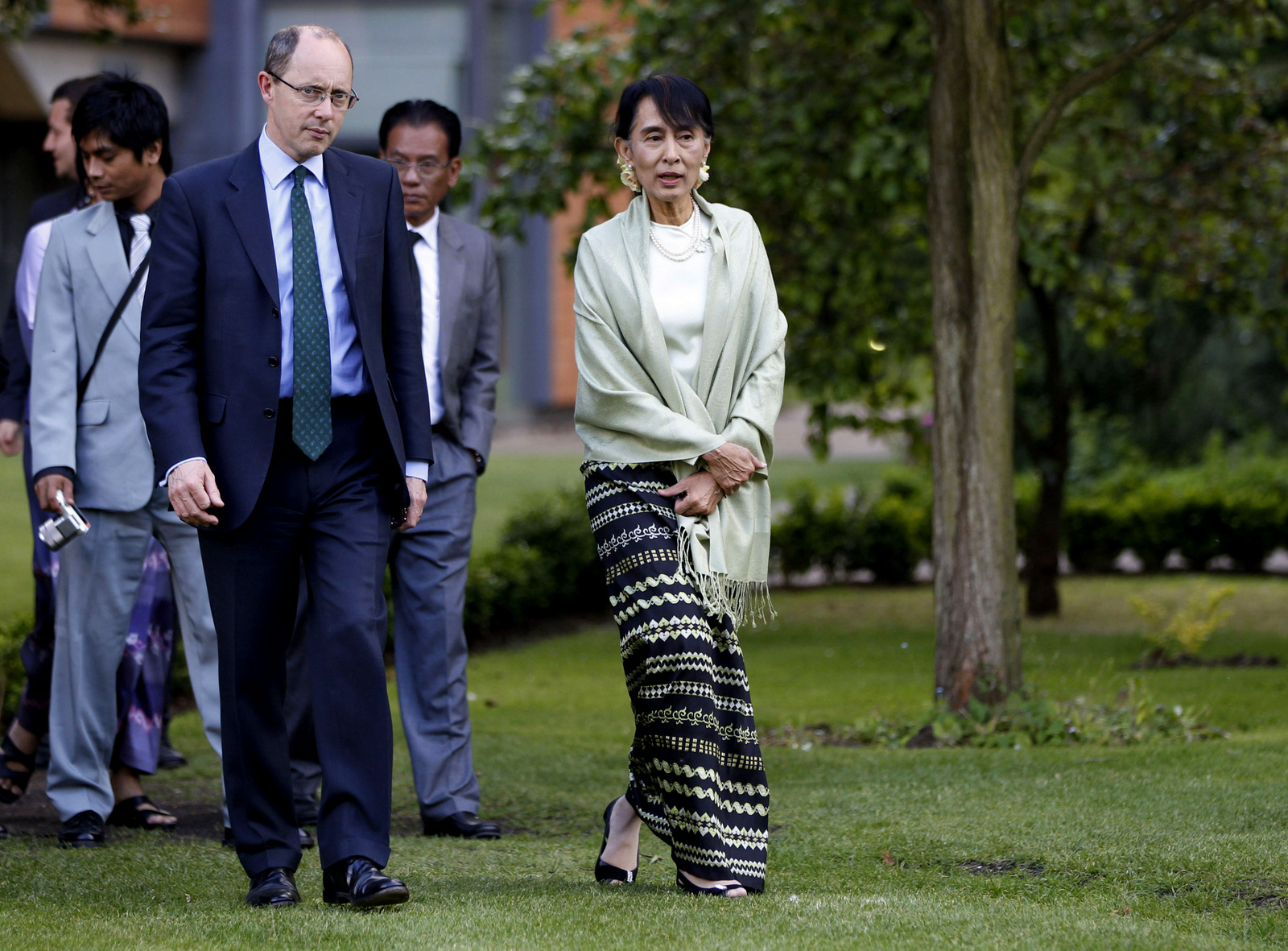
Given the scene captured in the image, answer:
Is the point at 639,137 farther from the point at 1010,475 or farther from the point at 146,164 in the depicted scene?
the point at 1010,475

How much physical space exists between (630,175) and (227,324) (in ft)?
4.00

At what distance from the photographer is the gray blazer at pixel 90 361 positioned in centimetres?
499

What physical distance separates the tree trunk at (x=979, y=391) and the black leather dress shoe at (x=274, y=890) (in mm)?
3811

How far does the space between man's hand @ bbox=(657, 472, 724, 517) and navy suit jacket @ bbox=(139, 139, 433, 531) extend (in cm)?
73

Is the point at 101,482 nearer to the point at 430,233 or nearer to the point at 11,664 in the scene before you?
the point at 430,233

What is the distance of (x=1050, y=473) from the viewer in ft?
37.7

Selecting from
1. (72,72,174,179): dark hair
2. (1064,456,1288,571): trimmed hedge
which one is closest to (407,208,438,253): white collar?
(72,72,174,179): dark hair

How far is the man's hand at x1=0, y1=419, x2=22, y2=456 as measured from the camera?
5449mm

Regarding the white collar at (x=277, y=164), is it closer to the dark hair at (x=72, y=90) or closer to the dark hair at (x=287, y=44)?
the dark hair at (x=287, y=44)

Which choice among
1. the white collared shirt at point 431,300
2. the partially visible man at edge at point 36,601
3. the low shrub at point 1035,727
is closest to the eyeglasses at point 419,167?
the white collared shirt at point 431,300

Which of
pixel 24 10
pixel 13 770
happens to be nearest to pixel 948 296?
pixel 13 770

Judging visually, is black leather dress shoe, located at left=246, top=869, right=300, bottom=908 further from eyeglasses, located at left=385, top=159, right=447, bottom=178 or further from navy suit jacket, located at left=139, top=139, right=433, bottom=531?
eyeglasses, located at left=385, top=159, right=447, bottom=178

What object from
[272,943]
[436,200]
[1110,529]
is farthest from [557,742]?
[1110,529]

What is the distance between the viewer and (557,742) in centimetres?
729
